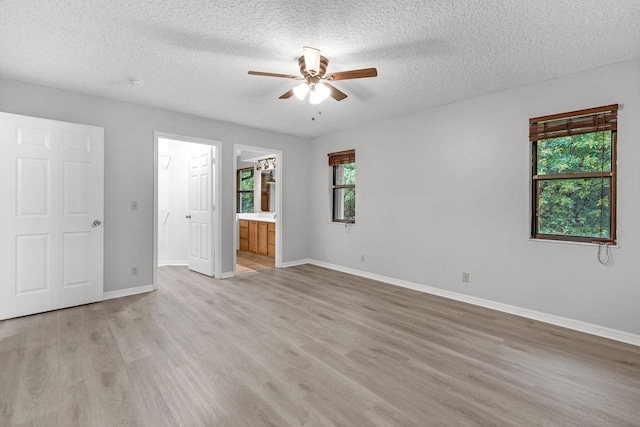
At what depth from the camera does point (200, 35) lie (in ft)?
7.92

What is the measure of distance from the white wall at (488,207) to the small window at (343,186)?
0.21 meters

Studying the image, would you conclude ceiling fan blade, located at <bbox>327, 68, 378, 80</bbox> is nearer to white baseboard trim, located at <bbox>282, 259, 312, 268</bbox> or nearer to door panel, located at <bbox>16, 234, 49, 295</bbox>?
door panel, located at <bbox>16, 234, 49, 295</bbox>

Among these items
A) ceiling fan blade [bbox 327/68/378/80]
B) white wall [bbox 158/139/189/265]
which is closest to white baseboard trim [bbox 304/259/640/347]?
ceiling fan blade [bbox 327/68/378/80]

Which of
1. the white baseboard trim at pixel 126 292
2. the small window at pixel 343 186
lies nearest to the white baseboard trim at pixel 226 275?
the white baseboard trim at pixel 126 292

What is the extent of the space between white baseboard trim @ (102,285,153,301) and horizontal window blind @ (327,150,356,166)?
3614 mm

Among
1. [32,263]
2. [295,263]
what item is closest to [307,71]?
[32,263]

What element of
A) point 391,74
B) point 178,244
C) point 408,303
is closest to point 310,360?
point 408,303

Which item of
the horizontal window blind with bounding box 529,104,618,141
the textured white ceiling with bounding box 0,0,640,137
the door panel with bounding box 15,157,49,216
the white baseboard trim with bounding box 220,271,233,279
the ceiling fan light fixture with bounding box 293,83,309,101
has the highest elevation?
the textured white ceiling with bounding box 0,0,640,137

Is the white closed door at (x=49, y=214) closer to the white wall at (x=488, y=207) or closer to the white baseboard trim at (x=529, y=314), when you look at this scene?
the white wall at (x=488, y=207)

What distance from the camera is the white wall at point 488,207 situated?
279 centimetres

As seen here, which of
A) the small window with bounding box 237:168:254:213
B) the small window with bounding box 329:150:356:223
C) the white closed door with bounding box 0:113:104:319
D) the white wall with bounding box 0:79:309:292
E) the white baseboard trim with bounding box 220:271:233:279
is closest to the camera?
the white closed door with bounding box 0:113:104:319

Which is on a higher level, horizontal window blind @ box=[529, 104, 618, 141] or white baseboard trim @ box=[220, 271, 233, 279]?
horizontal window blind @ box=[529, 104, 618, 141]

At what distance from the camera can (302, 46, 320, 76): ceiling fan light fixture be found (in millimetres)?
2400

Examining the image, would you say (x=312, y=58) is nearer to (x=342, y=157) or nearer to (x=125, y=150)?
(x=125, y=150)
